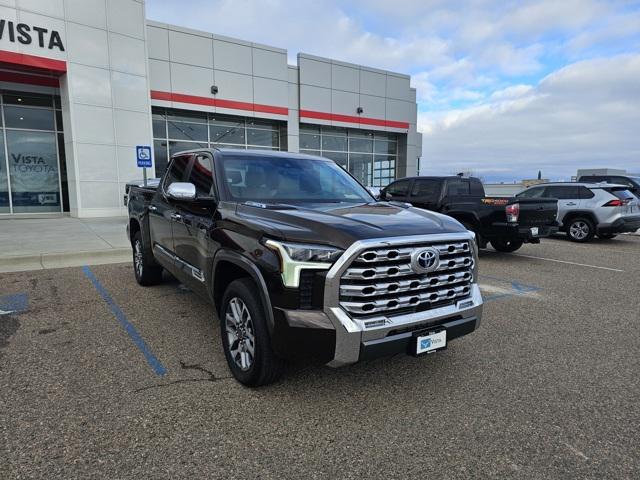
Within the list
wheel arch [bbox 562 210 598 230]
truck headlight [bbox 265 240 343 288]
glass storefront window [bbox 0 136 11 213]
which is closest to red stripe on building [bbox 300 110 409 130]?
glass storefront window [bbox 0 136 11 213]

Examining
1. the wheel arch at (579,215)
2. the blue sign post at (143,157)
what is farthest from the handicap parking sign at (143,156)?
the wheel arch at (579,215)

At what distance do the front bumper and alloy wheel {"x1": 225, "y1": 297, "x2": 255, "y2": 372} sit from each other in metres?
11.6

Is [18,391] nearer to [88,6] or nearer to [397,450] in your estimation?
[397,450]

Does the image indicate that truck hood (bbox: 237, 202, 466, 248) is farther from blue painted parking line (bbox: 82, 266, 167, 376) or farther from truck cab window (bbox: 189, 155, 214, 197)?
blue painted parking line (bbox: 82, 266, 167, 376)

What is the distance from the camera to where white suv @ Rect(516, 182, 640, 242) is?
36.6ft

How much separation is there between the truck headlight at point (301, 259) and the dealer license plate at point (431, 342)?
0.83 meters

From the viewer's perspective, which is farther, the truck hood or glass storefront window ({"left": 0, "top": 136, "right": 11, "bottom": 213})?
glass storefront window ({"left": 0, "top": 136, "right": 11, "bottom": 213})

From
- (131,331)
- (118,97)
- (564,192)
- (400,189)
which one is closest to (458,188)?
(400,189)

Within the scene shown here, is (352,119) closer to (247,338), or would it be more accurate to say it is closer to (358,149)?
(358,149)

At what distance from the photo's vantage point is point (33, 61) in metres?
14.4

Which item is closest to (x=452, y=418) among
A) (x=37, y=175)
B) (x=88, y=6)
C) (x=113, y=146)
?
(x=113, y=146)

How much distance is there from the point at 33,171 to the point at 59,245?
10.2m

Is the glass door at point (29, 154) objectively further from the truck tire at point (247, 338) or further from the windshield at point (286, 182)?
the truck tire at point (247, 338)

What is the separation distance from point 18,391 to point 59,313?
2.07 meters
